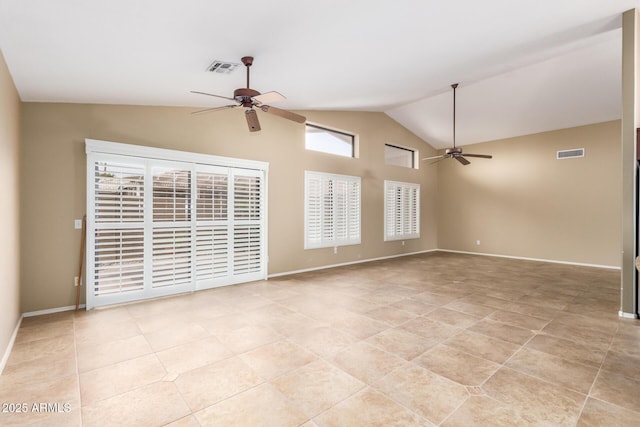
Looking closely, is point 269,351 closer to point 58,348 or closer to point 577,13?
point 58,348

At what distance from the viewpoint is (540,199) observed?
7.64 metres

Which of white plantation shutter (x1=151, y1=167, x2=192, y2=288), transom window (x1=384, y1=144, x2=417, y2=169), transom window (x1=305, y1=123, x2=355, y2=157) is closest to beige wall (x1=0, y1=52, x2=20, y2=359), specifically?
white plantation shutter (x1=151, y1=167, x2=192, y2=288)

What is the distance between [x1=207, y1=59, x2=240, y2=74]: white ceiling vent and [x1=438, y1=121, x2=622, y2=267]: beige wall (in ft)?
25.2

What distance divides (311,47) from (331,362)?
3.10 meters

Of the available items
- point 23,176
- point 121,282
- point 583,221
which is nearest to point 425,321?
point 121,282

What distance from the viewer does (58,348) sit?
2846 millimetres

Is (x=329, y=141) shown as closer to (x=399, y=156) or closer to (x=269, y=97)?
(x=399, y=156)

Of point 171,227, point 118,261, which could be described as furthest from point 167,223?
point 118,261

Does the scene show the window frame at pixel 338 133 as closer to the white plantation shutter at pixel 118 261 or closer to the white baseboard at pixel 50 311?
the white plantation shutter at pixel 118 261

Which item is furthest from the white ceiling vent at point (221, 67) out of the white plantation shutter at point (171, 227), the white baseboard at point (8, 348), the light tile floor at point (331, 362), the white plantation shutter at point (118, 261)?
the white baseboard at point (8, 348)

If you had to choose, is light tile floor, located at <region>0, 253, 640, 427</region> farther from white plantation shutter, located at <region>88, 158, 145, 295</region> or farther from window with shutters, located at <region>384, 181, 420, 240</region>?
window with shutters, located at <region>384, 181, 420, 240</region>

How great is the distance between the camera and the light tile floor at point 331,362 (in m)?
1.92

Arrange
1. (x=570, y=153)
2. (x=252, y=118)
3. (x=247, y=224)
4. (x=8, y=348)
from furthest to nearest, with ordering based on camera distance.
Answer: (x=570, y=153), (x=247, y=224), (x=252, y=118), (x=8, y=348)

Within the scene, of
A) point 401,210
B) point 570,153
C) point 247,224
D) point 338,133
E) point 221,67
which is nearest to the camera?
point 221,67
